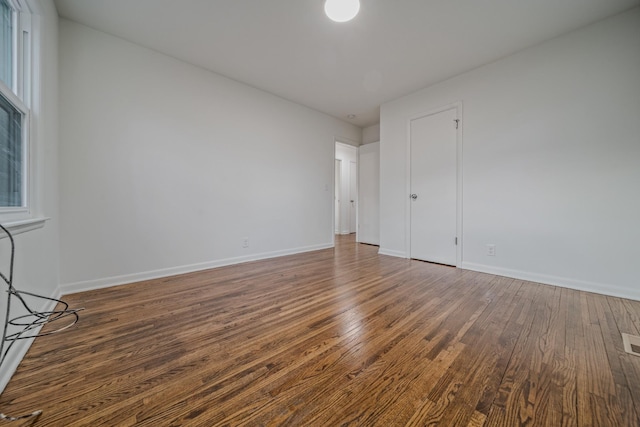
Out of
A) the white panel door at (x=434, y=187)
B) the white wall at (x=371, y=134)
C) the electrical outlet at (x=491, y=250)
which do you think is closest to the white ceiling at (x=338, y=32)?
the white panel door at (x=434, y=187)

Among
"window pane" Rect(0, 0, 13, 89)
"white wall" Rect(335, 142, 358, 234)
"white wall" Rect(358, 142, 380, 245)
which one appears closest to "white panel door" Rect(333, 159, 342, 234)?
"white wall" Rect(335, 142, 358, 234)

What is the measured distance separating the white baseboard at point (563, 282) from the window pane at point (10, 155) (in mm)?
4321

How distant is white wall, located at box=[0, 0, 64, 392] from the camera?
136 centimetres

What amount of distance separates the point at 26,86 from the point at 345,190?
5.96 meters

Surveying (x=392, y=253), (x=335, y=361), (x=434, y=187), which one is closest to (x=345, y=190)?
(x=392, y=253)

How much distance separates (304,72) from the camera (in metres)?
3.06

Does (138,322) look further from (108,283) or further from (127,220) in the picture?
(127,220)

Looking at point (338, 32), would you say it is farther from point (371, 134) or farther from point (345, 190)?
point (345, 190)

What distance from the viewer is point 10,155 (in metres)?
1.49

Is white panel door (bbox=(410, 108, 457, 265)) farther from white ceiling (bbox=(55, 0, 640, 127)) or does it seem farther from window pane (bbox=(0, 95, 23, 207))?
window pane (bbox=(0, 95, 23, 207))

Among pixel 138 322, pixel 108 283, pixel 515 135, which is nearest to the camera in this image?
pixel 138 322

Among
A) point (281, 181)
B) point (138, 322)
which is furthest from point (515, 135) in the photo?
point (138, 322)

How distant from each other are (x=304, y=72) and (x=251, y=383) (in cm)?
333

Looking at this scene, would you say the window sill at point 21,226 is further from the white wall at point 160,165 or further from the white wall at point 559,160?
the white wall at point 559,160
